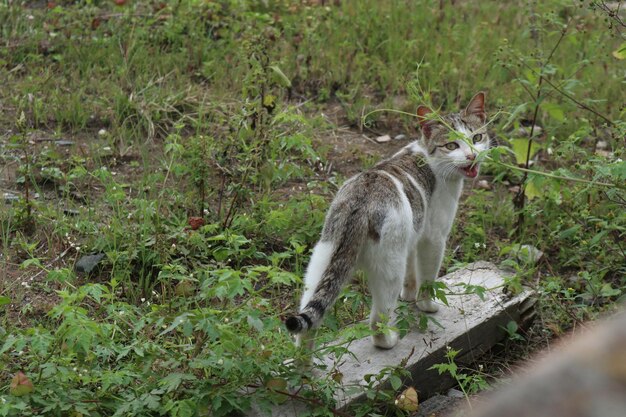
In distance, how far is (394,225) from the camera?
4.16 meters

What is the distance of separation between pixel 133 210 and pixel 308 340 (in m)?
2.13

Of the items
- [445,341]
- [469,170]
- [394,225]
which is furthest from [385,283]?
[469,170]

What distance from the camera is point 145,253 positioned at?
5195 millimetres

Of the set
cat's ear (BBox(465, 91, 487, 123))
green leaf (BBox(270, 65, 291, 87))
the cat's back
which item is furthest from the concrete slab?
green leaf (BBox(270, 65, 291, 87))

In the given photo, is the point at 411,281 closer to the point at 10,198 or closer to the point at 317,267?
the point at 317,267

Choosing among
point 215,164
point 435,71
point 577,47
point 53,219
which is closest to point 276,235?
point 215,164

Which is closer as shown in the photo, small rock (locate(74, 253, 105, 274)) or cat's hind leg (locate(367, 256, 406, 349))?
cat's hind leg (locate(367, 256, 406, 349))

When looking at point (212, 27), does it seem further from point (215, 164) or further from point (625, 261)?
point (625, 261)

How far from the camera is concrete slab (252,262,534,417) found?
4270 millimetres

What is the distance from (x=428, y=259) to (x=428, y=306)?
0.94ft

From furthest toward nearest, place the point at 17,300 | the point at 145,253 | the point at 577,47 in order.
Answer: the point at 577,47, the point at 145,253, the point at 17,300

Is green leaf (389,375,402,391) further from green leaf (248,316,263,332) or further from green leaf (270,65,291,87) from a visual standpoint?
green leaf (270,65,291,87)

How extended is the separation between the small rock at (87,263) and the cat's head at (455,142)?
199 cm

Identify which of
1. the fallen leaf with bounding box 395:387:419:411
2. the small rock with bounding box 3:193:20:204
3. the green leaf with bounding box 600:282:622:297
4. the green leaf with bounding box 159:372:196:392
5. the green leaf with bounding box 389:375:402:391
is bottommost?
the small rock with bounding box 3:193:20:204
